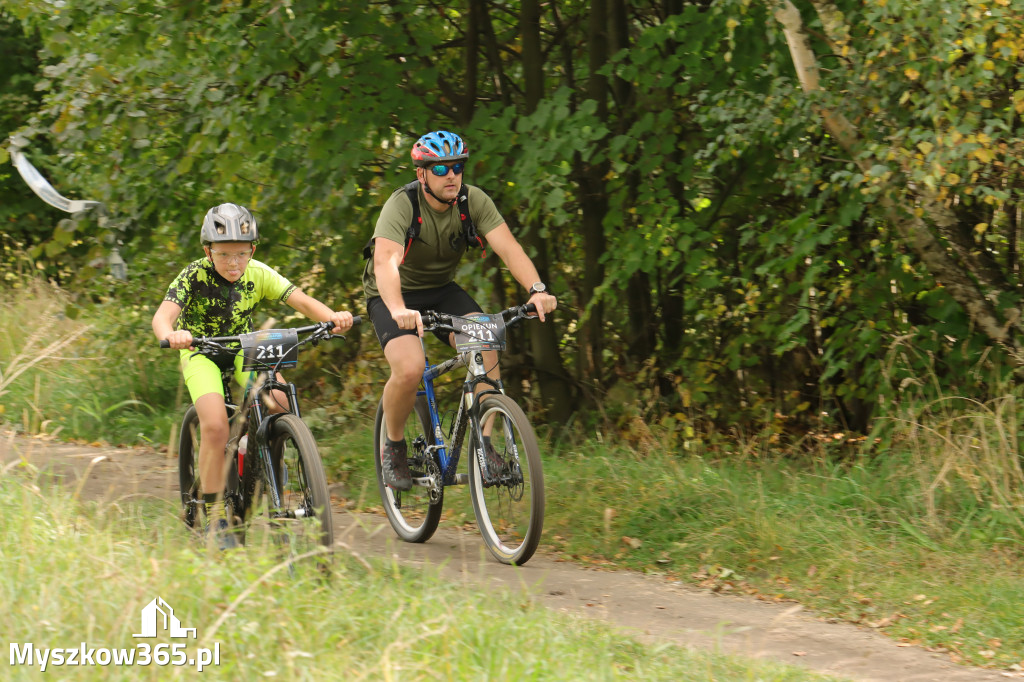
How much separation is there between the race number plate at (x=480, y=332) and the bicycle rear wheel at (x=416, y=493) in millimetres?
727

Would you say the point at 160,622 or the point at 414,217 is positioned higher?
the point at 414,217

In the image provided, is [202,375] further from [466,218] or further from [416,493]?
[416,493]

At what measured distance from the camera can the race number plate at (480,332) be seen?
5.91 metres

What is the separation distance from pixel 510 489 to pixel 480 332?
86cm

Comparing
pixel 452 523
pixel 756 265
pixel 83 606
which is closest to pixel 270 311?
pixel 452 523

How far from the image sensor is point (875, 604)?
547cm

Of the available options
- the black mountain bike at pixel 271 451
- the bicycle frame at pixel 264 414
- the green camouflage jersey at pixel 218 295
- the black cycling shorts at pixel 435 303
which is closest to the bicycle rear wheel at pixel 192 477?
the black mountain bike at pixel 271 451

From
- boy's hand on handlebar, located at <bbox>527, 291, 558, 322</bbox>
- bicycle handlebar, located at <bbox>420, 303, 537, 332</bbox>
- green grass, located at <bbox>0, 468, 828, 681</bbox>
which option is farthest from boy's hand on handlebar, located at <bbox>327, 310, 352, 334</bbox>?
green grass, located at <bbox>0, 468, 828, 681</bbox>

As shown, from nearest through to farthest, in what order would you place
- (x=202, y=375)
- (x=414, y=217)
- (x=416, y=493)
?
(x=202, y=375), (x=414, y=217), (x=416, y=493)

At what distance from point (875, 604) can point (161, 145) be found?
6.49m

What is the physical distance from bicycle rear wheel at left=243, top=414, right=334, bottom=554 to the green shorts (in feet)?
1.23

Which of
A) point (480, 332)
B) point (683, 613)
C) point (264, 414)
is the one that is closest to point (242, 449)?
point (264, 414)

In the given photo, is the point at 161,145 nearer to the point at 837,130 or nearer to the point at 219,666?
the point at 837,130

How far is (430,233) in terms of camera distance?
6.11m
